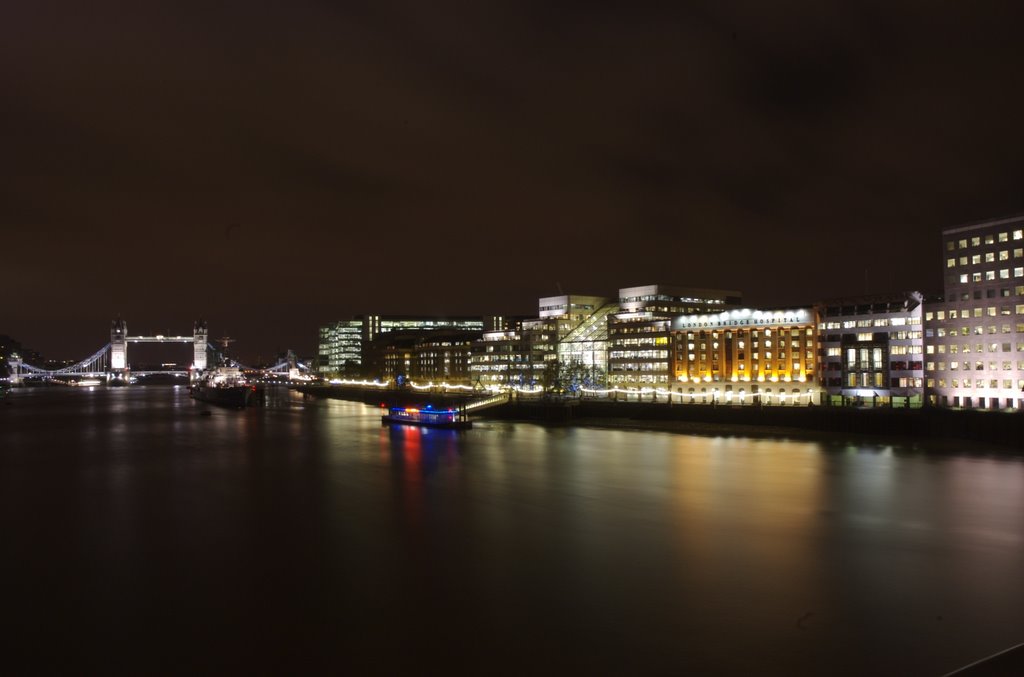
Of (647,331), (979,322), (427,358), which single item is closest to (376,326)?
(427,358)

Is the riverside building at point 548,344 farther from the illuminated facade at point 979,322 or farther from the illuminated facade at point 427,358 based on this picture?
the illuminated facade at point 979,322

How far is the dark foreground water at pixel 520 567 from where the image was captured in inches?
383

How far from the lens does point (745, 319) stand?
173 feet

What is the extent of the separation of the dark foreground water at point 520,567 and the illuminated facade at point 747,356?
2166cm

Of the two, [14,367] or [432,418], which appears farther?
[14,367]

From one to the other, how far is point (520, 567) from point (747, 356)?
41.9m

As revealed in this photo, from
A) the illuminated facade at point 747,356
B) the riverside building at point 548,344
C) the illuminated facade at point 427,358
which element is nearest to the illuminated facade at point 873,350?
the illuminated facade at point 747,356

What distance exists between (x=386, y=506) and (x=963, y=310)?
106 feet

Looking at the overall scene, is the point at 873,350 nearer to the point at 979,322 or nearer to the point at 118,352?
the point at 979,322

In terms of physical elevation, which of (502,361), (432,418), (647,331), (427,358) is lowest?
(432,418)

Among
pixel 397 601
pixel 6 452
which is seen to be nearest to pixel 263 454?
pixel 6 452

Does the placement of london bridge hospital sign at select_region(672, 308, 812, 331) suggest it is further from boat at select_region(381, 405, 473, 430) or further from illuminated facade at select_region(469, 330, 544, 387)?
boat at select_region(381, 405, 473, 430)

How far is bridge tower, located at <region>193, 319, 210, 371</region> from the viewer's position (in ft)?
538

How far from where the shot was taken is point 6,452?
33938 mm
